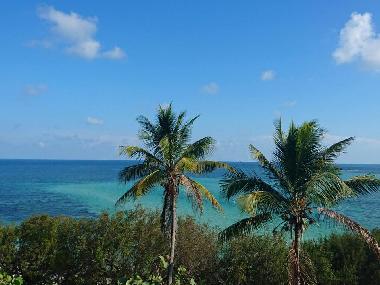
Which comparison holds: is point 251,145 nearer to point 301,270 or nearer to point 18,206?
point 301,270

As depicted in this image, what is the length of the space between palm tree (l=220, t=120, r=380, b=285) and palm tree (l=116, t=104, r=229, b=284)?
1.96 m

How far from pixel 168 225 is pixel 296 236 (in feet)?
19.3

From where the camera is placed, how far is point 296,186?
19.2 metres

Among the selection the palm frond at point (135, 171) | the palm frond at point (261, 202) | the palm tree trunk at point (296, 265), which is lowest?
the palm tree trunk at point (296, 265)

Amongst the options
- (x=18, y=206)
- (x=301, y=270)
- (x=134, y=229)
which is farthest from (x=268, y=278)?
(x=18, y=206)

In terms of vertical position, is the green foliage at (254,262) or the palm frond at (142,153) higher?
the palm frond at (142,153)

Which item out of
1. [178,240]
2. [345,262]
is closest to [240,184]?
[178,240]

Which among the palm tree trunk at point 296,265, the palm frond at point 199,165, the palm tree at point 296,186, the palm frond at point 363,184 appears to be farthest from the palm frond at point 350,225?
the palm frond at point 199,165

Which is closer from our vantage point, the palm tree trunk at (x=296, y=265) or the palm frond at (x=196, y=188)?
the palm tree trunk at (x=296, y=265)

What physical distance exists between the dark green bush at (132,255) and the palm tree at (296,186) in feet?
18.5

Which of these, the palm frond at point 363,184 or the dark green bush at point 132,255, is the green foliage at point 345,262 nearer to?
the dark green bush at point 132,255

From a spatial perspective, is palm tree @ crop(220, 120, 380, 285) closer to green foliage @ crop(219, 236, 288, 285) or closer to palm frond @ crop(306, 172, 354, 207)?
palm frond @ crop(306, 172, 354, 207)

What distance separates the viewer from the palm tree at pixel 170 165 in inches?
830

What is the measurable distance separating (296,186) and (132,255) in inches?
380
